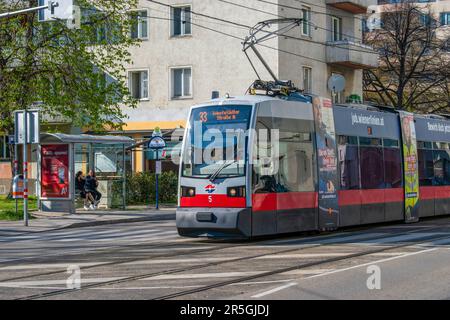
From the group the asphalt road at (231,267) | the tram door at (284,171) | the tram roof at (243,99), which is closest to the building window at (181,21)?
the asphalt road at (231,267)

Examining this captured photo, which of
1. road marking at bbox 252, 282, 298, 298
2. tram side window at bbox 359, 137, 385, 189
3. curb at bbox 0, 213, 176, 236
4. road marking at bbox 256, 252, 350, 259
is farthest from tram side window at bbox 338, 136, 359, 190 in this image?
road marking at bbox 252, 282, 298, 298

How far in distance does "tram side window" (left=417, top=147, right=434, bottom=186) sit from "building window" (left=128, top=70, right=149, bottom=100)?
2262cm

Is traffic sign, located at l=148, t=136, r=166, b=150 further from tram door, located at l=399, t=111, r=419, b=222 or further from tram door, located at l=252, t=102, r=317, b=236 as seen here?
tram door, located at l=252, t=102, r=317, b=236

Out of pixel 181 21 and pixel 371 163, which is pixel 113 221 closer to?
pixel 371 163

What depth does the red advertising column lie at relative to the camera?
93.4 ft

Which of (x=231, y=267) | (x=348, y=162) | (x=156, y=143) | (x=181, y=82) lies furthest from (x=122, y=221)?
(x=181, y=82)

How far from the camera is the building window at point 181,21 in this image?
44.7 metres

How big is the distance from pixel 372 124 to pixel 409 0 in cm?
3567

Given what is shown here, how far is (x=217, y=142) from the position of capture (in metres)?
17.3

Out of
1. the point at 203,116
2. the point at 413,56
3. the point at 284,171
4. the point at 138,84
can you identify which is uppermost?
the point at 413,56

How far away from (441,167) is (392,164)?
4114mm

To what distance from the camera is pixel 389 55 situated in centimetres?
5519
